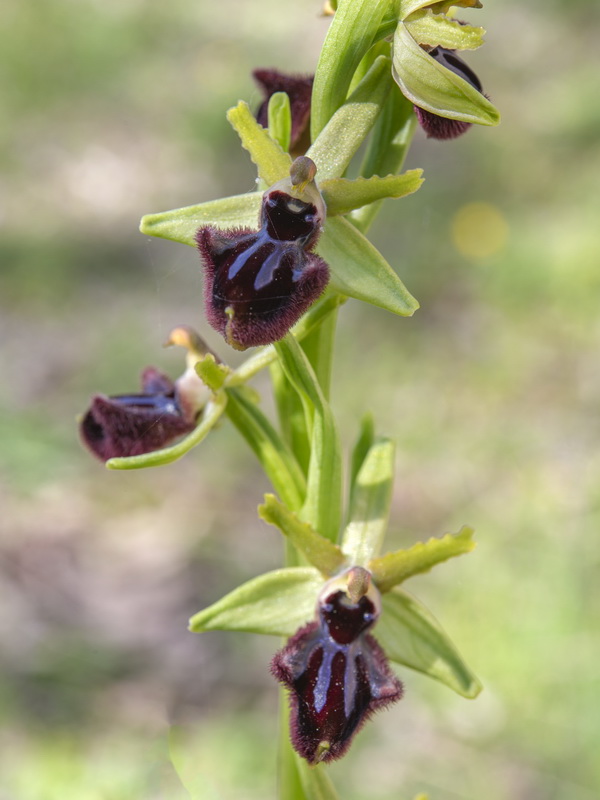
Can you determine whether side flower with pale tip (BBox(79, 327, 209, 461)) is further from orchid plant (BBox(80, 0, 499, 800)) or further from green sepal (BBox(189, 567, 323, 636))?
green sepal (BBox(189, 567, 323, 636))

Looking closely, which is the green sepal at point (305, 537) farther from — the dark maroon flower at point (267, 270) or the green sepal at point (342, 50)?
the green sepal at point (342, 50)

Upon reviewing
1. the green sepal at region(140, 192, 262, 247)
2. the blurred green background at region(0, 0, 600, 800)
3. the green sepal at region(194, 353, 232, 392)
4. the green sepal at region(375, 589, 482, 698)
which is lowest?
the blurred green background at region(0, 0, 600, 800)

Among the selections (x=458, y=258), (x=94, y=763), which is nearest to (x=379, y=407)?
(x=458, y=258)

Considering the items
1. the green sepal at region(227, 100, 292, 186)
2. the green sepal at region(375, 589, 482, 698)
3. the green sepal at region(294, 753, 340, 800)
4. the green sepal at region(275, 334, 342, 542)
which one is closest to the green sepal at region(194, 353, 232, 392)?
the green sepal at region(275, 334, 342, 542)

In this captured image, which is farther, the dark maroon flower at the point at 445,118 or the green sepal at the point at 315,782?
the green sepal at the point at 315,782

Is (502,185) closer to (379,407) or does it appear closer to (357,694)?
(379,407)

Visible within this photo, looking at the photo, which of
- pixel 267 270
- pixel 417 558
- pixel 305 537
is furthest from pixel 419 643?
pixel 267 270

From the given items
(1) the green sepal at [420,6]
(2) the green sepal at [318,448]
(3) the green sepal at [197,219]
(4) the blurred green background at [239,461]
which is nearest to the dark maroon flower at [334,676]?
(2) the green sepal at [318,448]
